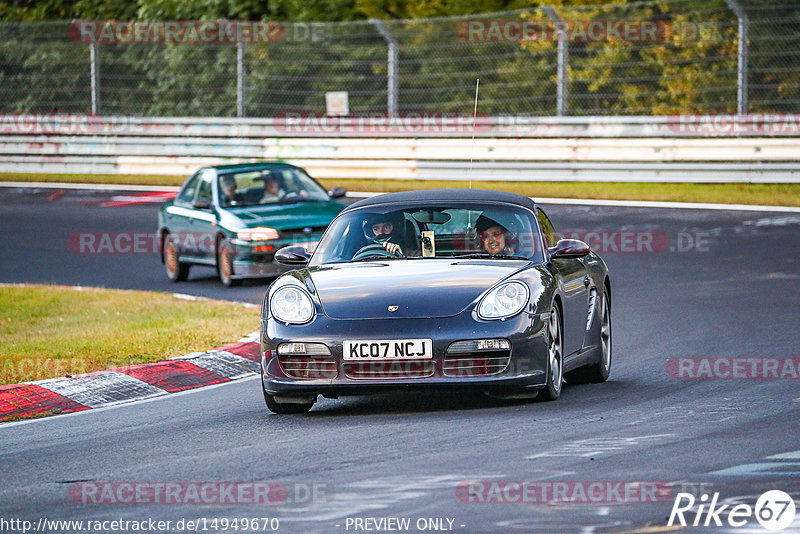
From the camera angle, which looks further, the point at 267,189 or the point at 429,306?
the point at 267,189

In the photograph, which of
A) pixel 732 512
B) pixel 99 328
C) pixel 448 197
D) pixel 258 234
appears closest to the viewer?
pixel 732 512

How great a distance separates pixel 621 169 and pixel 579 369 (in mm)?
13897

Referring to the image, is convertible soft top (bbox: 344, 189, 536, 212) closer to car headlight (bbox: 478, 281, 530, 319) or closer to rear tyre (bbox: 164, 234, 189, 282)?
car headlight (bbox: 478, 281, 530, 319)

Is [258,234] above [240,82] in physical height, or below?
below

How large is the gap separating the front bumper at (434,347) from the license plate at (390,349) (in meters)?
0.03

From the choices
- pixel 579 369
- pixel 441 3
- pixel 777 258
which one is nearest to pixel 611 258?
pixel 777 258

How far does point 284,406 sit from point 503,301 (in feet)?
4.59

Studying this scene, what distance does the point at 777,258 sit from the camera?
1652cm

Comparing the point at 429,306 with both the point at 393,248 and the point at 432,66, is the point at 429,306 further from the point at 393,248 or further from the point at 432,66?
the point at 432,66

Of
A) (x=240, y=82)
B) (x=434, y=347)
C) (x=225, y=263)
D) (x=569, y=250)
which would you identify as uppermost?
(x=240, y=82)

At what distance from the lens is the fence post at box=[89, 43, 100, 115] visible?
93.0ft

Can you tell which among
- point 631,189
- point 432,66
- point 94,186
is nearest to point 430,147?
point 432,66

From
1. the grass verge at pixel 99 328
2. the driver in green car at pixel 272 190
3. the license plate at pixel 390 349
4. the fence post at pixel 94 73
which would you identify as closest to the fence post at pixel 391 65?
the fence post at pixel 94 73

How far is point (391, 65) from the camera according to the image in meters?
25.3
